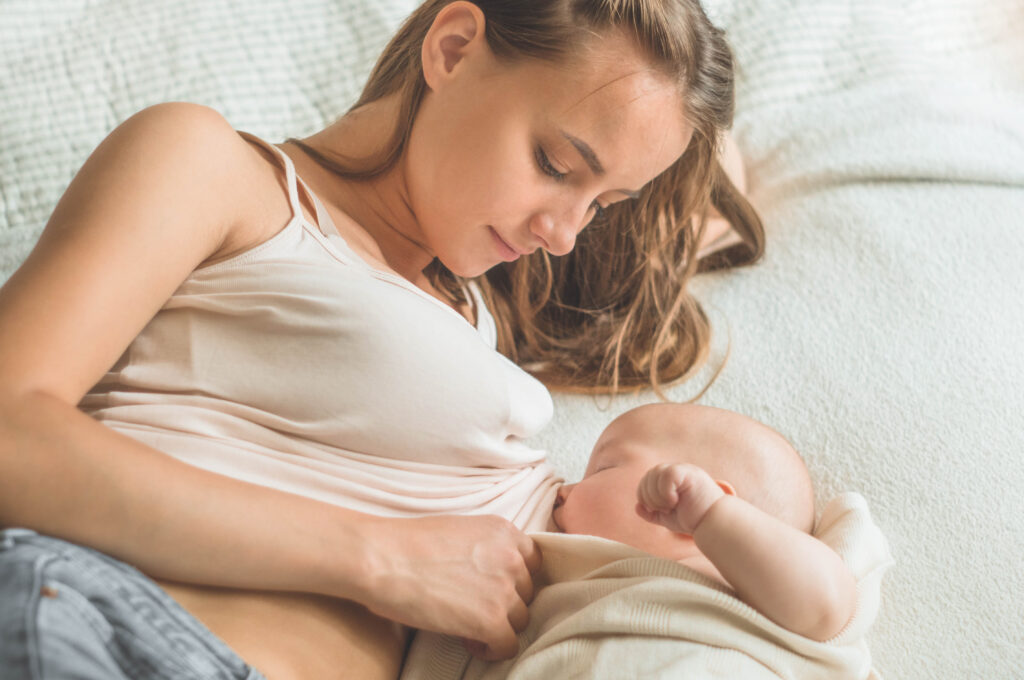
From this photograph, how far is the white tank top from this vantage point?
992mm

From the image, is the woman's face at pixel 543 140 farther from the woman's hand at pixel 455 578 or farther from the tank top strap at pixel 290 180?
the woman's hand at pixel 455 578

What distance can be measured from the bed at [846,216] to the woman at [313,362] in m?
0.40

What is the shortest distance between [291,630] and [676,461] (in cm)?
53

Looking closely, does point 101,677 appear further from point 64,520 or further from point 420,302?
point 420,302

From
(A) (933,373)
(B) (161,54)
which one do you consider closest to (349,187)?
(B) (161,54)

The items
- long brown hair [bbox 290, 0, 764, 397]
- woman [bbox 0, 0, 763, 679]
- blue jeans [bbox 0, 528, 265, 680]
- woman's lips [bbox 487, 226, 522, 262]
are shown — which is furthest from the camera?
long brown hair [bbox 290, 0, 764, 397]

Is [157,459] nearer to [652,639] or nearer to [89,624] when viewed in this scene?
[89,624]

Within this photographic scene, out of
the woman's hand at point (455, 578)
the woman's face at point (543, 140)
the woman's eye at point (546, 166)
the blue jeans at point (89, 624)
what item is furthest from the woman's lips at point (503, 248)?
the blue jeans at point (89, 624)

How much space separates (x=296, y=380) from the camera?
998 mm

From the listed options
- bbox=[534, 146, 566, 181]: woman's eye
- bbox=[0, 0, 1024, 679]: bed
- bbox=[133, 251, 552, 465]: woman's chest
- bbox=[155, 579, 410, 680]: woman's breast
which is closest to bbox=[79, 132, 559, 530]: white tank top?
bbox=[133, 251, 552, 465]: woman's chest

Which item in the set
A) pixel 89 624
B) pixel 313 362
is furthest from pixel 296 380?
pixel 89 624

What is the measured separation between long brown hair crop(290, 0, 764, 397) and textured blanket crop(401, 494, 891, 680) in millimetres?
512

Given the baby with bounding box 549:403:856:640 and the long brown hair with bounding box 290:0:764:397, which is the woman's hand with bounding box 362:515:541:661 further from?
the long brown hair with bounding box 290:0:764:397

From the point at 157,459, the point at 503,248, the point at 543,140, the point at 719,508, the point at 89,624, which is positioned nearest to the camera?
the point at 89,624
